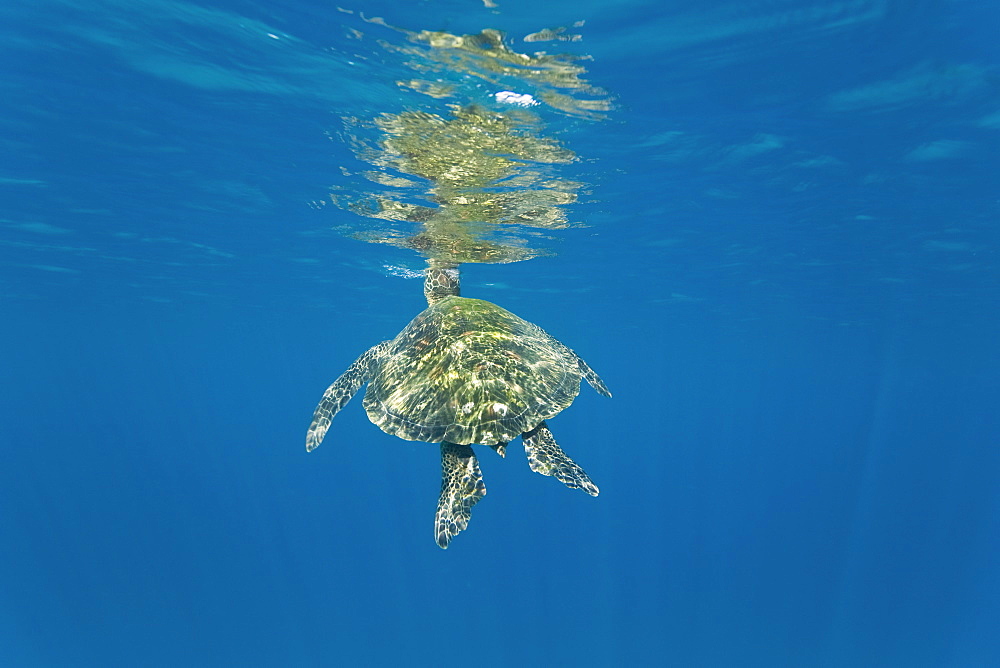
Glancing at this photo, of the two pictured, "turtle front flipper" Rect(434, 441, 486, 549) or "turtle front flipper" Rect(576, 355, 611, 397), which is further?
"turtle front flipper" Rect(576, 355, 611, 397)

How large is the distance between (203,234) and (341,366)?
77270 millimetres

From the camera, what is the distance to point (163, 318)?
40500 mm

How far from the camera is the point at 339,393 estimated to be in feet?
25.5

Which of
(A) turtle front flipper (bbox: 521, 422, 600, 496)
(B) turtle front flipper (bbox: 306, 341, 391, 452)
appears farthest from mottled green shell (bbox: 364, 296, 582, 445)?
(B) turtle front flipper (bbox: 306, 341, 391, 452)

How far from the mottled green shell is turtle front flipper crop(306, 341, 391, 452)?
401 millimetres

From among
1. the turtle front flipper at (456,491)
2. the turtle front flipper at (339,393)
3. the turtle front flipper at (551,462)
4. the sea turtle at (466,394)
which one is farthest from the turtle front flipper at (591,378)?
the turtle front flipper at (339,393)

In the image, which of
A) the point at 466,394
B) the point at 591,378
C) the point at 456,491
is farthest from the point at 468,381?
the point at 591,378

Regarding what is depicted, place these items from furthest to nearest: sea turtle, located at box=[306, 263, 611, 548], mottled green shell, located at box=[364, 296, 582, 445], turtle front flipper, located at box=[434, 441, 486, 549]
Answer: mottled green shell, located at box=[364, 296, 582, 445] < sea turtle, located at box=[306, 263, 611, 548] < turtle front flipper, located at box=[434, 441, 486, 549]

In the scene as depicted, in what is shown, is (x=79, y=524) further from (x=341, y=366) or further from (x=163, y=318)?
(x=341, y=366)

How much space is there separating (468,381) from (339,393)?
8.69 feet

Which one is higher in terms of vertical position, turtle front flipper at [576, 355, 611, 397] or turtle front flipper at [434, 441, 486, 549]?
turtle front flipper at [576, 355, 611, 397]

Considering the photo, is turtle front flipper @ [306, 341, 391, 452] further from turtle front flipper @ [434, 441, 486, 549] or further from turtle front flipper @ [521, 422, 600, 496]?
turtle front flipper @ [521, 422, 600, 496]

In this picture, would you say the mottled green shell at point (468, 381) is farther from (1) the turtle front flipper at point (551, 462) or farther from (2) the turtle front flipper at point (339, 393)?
(2) the turtle front flipper at point (339, 393)

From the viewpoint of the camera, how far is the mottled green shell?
5809mm
